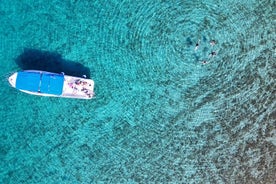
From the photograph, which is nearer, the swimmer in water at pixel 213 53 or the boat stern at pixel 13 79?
the boat stern at pixel 13 79

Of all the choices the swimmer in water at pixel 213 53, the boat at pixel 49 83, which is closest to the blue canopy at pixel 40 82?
the boat at pixel 49 83

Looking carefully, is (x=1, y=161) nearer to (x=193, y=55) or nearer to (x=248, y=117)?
(x=193, y=55)

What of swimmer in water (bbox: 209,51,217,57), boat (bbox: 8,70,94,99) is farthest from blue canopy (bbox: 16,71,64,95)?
swimmer in water (bbox: 209,51,217,57)

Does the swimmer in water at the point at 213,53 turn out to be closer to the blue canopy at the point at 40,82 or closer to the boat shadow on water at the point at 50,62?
the boat shadow on water at the point at 50,62

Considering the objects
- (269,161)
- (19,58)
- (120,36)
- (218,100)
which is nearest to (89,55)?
(120,36)

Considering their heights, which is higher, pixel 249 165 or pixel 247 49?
pixel 247 49

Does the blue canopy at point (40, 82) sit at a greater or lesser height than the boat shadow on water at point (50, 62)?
lesser
